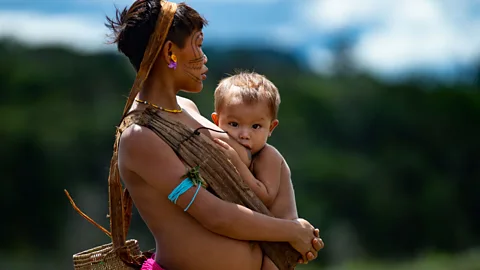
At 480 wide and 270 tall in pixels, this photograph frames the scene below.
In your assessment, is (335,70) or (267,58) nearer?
(267,58)

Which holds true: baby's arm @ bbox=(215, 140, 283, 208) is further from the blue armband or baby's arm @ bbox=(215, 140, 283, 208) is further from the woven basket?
the woven basket

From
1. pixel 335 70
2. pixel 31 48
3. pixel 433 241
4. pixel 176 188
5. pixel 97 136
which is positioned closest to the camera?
pixel 176 188

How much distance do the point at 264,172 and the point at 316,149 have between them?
2642 centimetres

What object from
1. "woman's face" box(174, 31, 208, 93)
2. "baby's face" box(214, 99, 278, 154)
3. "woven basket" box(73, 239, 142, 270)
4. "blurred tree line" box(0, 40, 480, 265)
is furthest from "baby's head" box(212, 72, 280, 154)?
"blurred tree line" box(0, 40, 480, 265)

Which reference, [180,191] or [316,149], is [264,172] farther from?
[316,149]

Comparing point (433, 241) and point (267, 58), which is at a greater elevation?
point (267, 58)

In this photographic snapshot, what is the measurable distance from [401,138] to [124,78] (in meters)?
10.2

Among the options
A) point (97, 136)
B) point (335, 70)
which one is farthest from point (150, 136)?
point (335, 70)

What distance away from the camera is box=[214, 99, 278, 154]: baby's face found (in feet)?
12.6

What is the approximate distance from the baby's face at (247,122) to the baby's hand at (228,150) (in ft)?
0.24

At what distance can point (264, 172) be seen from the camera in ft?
12.7

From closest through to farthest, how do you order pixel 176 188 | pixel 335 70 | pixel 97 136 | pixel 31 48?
pixel 176 188, pixel 97 136, pixel 31 48, pixel 335 70

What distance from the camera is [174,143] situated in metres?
3.66

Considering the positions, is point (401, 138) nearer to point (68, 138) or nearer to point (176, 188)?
point (68, 138)
